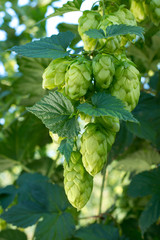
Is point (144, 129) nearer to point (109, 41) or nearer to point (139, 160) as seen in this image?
point (139, 160)

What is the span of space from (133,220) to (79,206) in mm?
850

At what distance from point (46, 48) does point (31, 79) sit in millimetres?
603

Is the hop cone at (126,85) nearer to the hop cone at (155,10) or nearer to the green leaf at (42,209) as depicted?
the hop cone at (155,10)

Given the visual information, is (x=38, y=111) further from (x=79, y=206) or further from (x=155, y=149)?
(x=155, y=149)

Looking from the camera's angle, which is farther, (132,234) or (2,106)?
(2,106)

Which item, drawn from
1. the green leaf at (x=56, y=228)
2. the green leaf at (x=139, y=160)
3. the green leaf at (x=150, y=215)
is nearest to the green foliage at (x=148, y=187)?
the green leaf at (x=150, y=215)

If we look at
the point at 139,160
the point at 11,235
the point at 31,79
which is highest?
the point at 31,79

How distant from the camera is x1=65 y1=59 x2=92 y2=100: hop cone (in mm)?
435

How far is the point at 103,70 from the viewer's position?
17.2 inches

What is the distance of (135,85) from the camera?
0.46 meters

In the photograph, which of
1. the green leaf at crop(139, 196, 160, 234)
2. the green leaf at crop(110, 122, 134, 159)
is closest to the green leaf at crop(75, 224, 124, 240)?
the green leaf at crop(139, 196, 160, 234)

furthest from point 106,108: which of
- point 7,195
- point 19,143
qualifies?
point 19,143

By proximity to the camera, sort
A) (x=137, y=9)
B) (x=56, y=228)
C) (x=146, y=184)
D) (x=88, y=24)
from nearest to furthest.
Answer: (x=88, y=24) → (x=137, y=9) → (x=56, y=228) → (x=146, y=184)

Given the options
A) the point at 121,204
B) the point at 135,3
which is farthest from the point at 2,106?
the point at 135,3
